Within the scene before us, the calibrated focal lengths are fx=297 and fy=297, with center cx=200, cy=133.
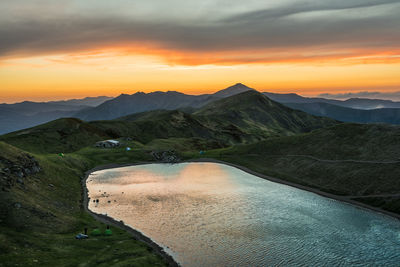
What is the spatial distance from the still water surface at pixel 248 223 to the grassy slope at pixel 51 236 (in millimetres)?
7641

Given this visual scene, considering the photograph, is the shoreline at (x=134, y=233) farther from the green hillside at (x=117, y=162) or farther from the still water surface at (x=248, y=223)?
the green hillside at (x=117, y=162)

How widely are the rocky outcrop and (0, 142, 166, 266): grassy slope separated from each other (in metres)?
1.64

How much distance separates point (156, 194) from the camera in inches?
4417

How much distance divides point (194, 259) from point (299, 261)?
2022 centimetres

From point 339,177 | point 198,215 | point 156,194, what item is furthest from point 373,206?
point 156,194

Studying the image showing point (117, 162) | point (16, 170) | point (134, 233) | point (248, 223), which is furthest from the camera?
point (117, 162)

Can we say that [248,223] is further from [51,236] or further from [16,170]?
[16,170]

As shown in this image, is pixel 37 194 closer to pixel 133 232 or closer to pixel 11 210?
pixel 11 210

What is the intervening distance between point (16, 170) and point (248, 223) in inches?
2618

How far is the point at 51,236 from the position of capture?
61.7 meters

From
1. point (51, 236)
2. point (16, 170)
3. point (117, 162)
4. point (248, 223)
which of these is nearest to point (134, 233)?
point (51, 236)

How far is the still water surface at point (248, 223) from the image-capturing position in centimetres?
5956

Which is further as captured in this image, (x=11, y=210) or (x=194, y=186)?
(x=194, y=186)

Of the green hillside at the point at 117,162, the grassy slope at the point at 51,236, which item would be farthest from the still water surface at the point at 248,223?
the green hillside at the point at 117,162
